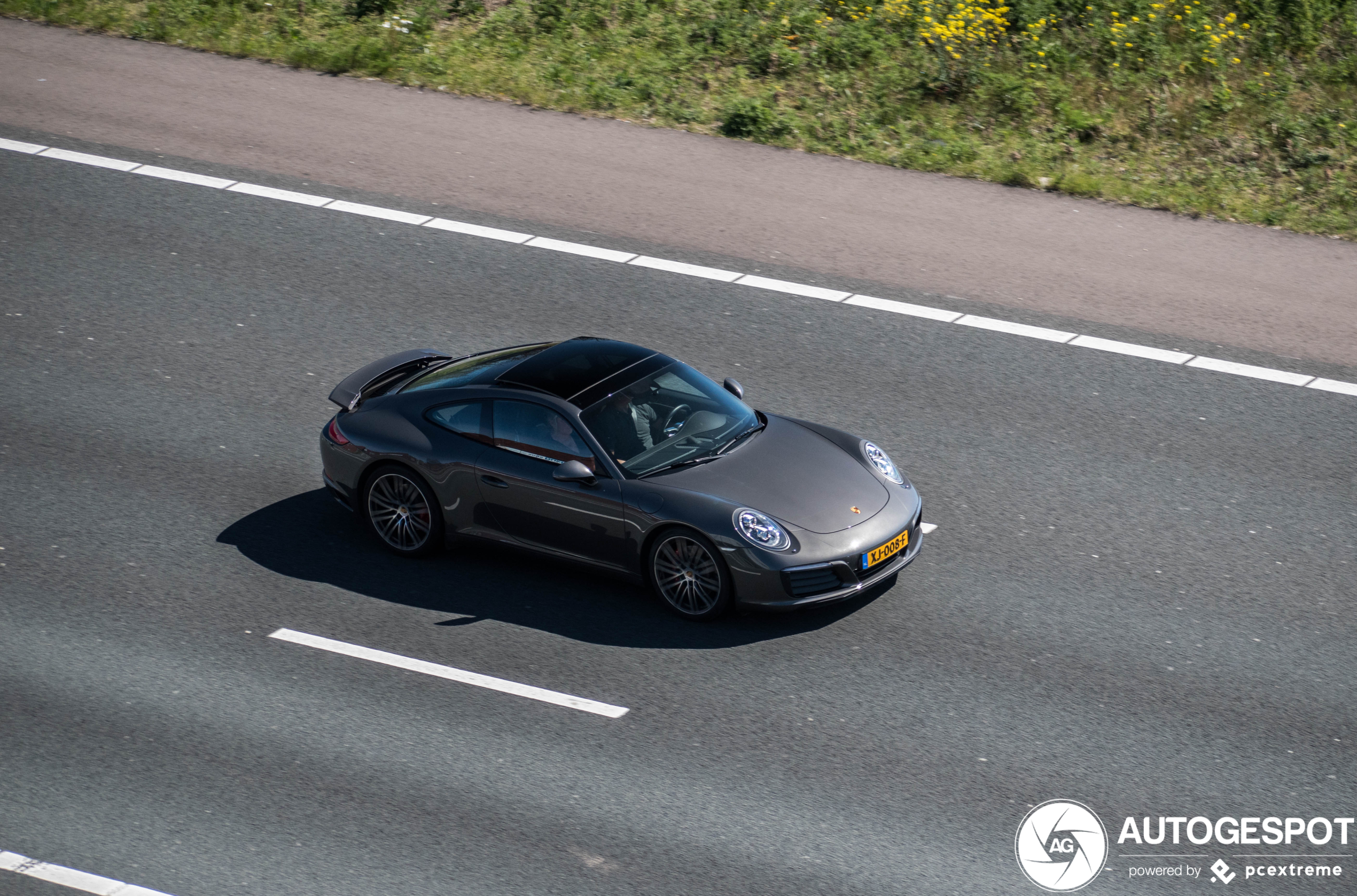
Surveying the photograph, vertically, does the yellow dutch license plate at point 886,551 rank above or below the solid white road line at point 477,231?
below

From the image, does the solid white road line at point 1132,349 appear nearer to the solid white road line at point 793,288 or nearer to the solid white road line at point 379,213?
the solid white road line at point 793,288

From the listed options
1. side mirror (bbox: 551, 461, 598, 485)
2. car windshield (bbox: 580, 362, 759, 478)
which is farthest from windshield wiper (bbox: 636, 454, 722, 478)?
side mirror (bbox: 551, 461, 598, 485)

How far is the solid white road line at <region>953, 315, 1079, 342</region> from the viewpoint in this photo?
13.0 meters

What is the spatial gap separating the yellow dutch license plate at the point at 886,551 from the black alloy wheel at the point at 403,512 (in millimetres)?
2932

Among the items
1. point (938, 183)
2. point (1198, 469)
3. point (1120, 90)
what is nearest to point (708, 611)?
point (1198, 469)

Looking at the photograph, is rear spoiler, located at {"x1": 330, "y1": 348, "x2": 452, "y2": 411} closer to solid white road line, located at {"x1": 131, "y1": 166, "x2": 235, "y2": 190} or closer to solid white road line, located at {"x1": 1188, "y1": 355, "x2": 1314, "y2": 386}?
solid white road line, located at {"x1": 131, "y1": 166, "x2": 235, "y2": 190}

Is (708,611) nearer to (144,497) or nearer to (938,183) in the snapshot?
(144,497)

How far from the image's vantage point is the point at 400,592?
995 cm

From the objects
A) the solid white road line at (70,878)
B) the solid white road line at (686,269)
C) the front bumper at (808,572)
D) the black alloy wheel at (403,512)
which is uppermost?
the solid white road line at (686,269)

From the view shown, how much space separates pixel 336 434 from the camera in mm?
10523

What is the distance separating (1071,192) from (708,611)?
7.97 metres

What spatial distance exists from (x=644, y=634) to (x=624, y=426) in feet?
4.57

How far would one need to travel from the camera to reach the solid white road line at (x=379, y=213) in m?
15.0

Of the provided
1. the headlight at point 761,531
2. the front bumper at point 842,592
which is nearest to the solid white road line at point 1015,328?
the front bumper at point 842,592
